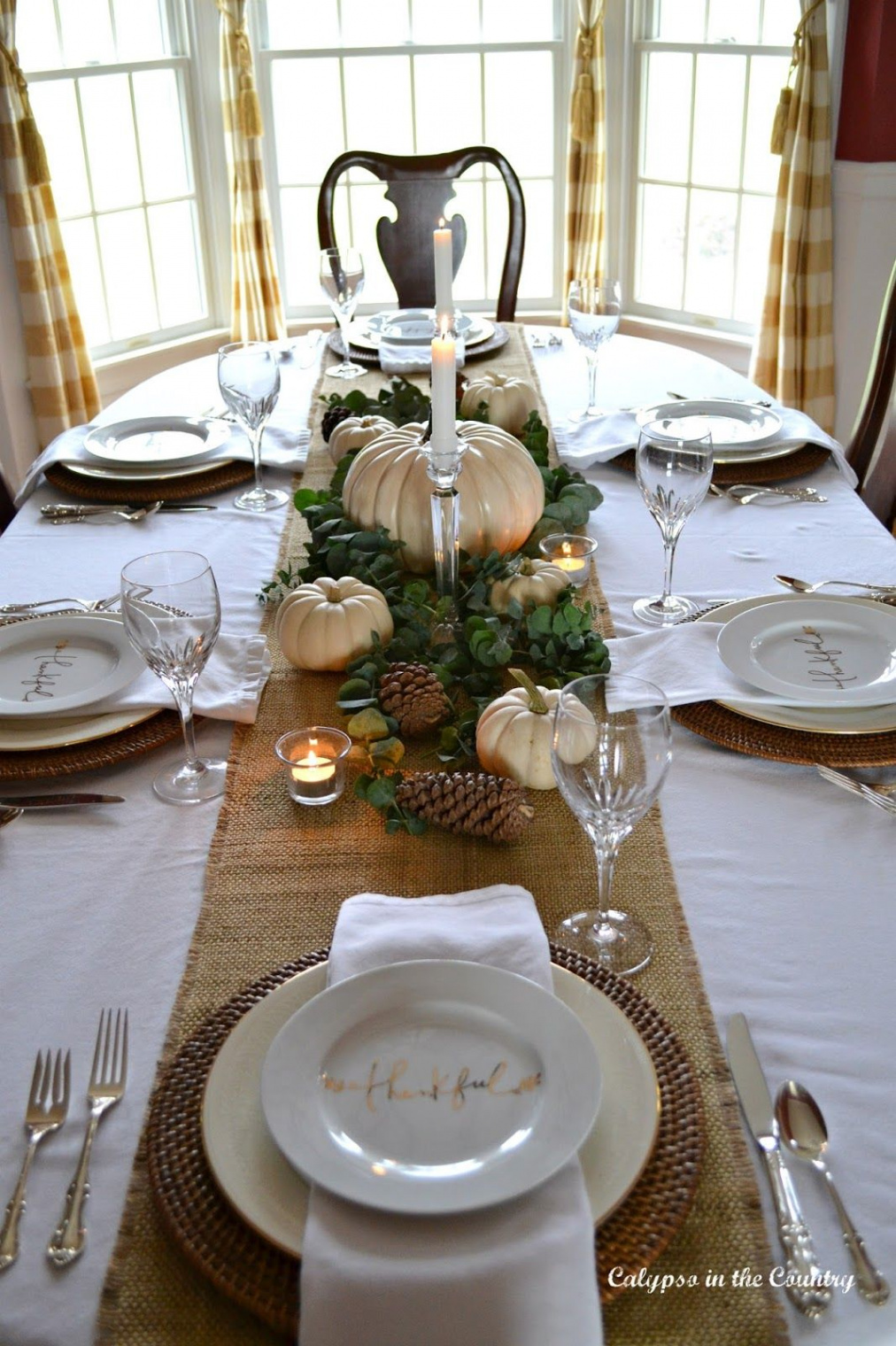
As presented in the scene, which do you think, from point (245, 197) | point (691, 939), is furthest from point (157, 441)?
point (245, 197)

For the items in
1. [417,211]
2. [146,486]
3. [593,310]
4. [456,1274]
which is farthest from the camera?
[417,211]

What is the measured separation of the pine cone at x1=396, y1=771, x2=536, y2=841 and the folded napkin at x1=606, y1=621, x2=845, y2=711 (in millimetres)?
219

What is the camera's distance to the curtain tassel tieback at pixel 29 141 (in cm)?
298

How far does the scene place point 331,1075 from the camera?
67cm

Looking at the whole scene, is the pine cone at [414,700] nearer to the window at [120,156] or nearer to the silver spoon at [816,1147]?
the silver spoon at [816,1147]

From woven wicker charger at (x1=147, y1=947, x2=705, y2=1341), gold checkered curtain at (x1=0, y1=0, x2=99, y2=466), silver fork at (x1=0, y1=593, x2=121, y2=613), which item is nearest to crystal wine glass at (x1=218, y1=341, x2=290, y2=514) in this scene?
silver fork at (x1=0, y1=593, x2=121, y2=613)

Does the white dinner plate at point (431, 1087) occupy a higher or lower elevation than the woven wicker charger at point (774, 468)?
higher

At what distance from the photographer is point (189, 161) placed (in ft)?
11.9

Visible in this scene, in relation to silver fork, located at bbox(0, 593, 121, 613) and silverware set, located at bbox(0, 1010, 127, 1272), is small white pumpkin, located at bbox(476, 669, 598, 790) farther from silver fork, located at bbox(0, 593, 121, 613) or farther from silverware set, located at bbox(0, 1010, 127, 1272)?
silver fork, located at bbox(0, 593, 121, 613)

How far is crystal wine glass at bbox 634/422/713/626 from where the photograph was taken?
1229mm

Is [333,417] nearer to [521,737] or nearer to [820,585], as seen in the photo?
[820,585]

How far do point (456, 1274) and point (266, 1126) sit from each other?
14 centimetres

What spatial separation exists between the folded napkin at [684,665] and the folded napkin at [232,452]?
686mm

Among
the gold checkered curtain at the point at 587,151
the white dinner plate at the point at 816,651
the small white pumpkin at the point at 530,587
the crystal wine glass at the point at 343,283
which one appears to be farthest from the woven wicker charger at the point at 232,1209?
the gold checkered curtain at the point at 587,151
